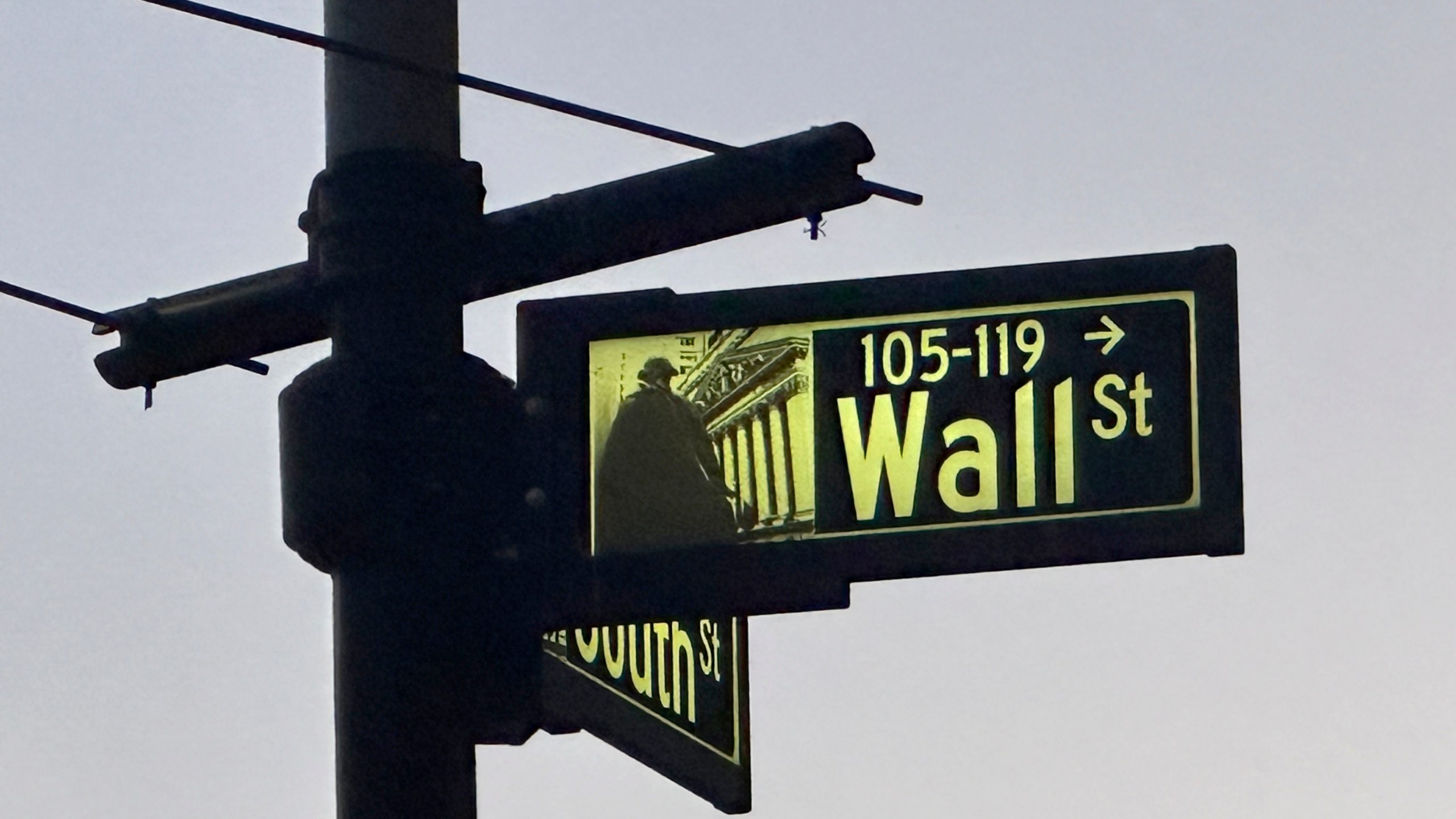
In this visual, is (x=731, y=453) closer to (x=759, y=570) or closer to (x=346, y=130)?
(x=759, y=570)

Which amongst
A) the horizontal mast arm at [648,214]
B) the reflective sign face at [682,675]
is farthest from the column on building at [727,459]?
the reflective sign face at [682,675]

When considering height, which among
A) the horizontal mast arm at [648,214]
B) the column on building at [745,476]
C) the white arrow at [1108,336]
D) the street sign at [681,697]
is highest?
the horizontal mast arm at [648,214]

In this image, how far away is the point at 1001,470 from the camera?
10.7 ft

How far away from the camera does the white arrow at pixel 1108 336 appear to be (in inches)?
128

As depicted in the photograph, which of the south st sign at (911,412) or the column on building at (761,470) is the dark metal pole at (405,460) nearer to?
the south st sign at (911,412)

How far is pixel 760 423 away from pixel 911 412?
21 centimetres

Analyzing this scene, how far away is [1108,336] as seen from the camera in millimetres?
3268

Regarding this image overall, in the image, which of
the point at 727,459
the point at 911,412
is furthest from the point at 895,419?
the point at 727,459

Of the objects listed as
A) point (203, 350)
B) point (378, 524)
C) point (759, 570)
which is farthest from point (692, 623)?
point (203, 350)

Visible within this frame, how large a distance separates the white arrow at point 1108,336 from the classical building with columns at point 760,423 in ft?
1.29

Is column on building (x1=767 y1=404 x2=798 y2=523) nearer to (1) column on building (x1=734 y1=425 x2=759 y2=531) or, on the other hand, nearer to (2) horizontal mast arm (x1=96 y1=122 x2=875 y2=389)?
(1) column on building (x1=734 y1=425 x2=759 y2=531)

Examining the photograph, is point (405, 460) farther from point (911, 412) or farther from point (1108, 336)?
point (1108, 336)

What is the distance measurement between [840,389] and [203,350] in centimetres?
99

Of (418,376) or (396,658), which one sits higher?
(418,376)
